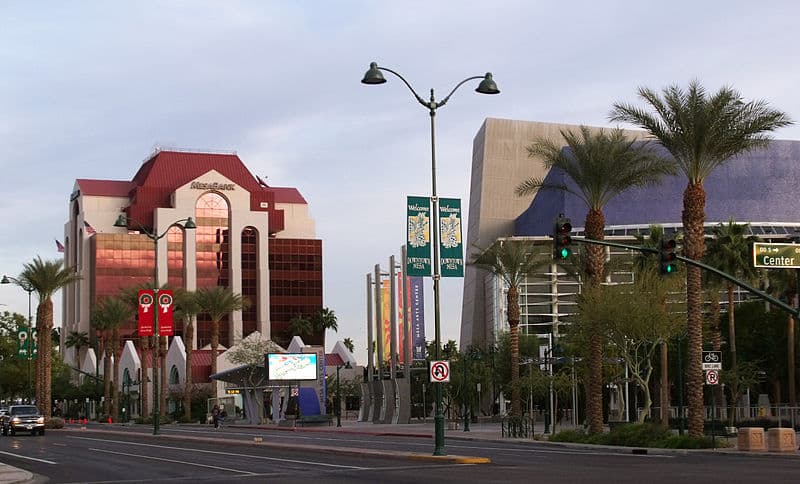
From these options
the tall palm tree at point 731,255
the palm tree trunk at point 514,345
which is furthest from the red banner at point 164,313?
the tall palm tree at point 731,255

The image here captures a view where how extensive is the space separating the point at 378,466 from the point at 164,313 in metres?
28.7

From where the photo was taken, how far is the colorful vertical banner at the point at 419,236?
3497 cm

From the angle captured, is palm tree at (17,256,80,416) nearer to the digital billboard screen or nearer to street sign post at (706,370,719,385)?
the digital billboard screen

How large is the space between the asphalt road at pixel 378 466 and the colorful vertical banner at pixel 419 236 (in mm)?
5813

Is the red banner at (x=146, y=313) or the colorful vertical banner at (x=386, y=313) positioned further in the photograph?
the colorful vertical banner at (x=386, y=313)

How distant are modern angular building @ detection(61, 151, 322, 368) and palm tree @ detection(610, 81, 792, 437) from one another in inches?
4835

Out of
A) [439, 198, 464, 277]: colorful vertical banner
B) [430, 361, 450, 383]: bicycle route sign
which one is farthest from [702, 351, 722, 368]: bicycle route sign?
[430, 361, 450, 383]: bicycle route sign

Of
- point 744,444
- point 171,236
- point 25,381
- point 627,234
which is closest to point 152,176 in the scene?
point 171,236

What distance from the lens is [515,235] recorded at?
6580 inches

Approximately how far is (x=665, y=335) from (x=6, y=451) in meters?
32.5

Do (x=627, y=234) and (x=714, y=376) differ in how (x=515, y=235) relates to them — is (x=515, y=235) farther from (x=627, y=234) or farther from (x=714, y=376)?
(x=714, y=376)

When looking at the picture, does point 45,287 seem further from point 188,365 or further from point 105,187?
point 105,187

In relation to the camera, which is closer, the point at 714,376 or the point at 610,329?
the point at 714,376

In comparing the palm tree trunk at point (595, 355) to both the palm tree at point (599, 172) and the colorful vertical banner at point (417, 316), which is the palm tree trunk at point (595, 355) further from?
the colorful vertical banner at point (417, 316)
